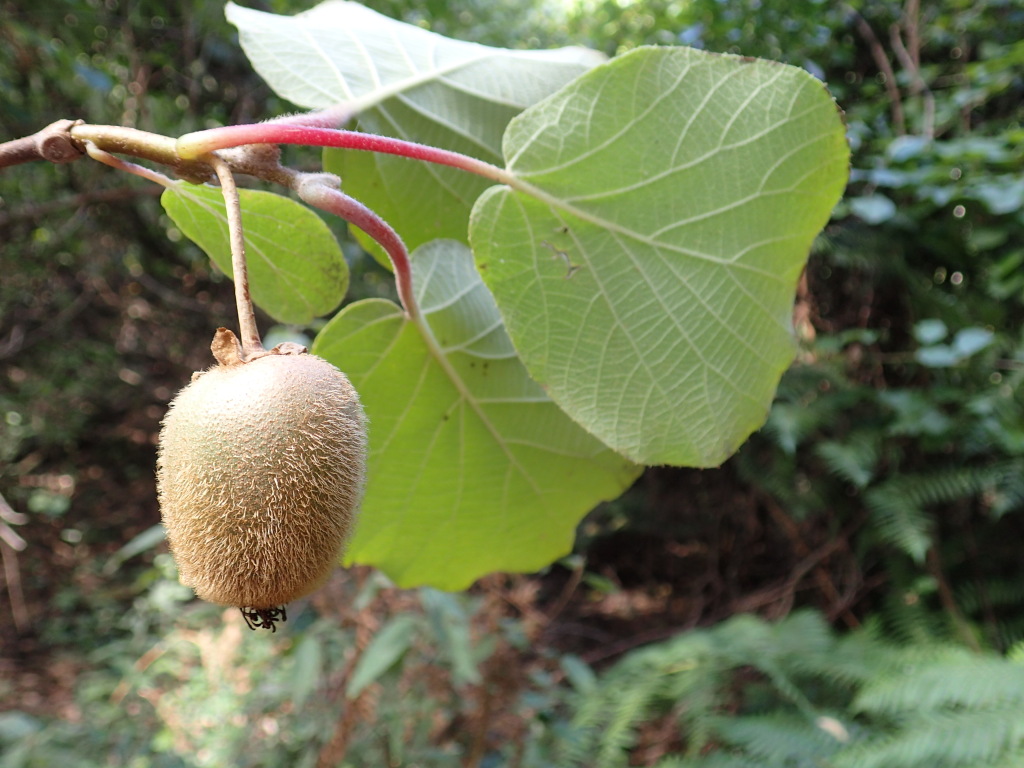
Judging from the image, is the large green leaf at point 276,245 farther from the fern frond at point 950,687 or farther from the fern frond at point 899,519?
the fern frond at point 899,519

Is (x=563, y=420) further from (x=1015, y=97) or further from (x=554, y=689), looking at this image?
(x=1015, y=97)

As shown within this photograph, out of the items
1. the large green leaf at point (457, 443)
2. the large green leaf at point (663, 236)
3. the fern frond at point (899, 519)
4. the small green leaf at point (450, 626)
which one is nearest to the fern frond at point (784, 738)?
the fern frond at point (899, 519)

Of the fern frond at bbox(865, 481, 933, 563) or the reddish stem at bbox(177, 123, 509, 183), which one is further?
the fern frond at bbox(865, 481, 933, 563)

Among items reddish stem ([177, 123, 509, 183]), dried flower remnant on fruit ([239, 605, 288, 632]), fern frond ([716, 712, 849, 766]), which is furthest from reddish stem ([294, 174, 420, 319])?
fern frond ([716, 712, 849, 766])

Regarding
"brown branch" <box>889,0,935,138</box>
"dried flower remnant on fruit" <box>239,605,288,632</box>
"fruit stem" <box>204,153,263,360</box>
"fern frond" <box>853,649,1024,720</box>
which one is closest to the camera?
"fruit stem" <box>204,153,263,360</box>

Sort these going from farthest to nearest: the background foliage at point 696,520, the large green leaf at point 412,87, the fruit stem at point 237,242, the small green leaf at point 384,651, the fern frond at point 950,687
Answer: the background foliage at point 696,520, the fern frond at point 950,687, the small green leaf at point 384,651, the large green leaf at point 412,87, the fruit stem at point 237,242

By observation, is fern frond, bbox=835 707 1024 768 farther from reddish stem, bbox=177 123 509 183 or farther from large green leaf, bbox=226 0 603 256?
reddish stem, bbox=177 123 509 183

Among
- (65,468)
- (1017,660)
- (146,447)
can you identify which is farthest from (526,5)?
(1017,660)
